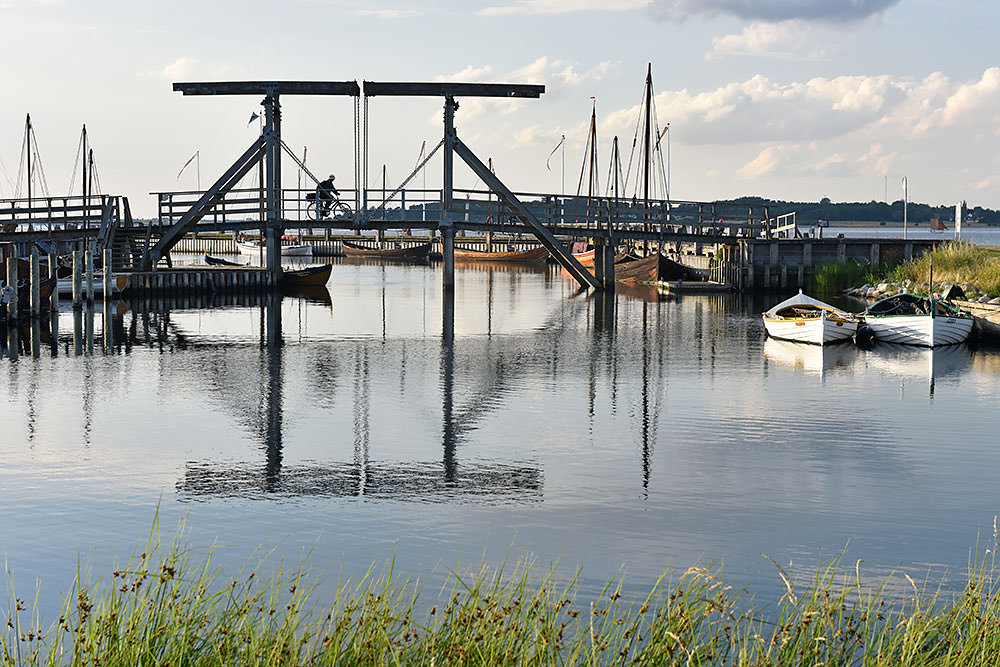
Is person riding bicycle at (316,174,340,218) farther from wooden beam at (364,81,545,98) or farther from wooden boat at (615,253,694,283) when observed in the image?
wooden boat at (615,253,694,283)

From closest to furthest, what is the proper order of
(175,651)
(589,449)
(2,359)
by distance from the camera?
(175,651), (589,449), (2,359)

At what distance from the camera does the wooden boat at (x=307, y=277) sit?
54969mm

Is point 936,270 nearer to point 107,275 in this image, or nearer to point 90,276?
point 107,275

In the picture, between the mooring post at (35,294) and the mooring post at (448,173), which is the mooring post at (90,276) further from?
the mooring post at (448,173)

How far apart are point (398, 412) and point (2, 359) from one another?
11.8 meters

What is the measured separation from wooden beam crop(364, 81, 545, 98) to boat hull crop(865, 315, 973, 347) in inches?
754

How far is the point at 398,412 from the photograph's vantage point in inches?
801

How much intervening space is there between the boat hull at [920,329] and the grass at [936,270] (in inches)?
129

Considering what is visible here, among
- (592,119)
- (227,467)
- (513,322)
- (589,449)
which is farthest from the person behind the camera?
(592,119)

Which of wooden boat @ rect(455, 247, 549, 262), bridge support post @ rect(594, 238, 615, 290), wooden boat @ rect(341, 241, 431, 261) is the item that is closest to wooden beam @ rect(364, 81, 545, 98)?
bridge support post @ rect(594, 238, 615, 290)

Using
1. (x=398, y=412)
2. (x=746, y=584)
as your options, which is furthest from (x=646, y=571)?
(x=398, y=412)

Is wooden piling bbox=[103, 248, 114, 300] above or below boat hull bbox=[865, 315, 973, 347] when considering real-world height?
above

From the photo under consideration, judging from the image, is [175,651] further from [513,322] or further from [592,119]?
[592,119]

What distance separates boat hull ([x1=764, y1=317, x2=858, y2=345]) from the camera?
31.6m
